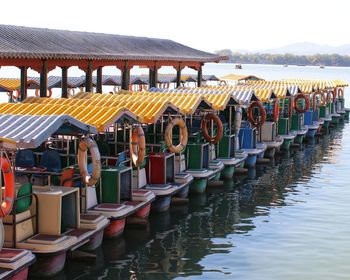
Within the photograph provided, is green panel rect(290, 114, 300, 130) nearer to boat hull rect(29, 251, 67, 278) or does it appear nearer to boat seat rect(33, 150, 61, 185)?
boat seat rect(33, 150, 61, 185)

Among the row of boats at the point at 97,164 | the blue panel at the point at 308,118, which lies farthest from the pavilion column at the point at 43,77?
the blue panel at the point at 308,118

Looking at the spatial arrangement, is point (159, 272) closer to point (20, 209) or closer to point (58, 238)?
point (58, 238)

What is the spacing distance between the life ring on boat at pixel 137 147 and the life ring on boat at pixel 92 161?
2.95 meters

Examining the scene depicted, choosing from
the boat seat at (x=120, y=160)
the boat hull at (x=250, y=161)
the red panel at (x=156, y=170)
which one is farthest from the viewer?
the boat hull at (x=250, y=161)

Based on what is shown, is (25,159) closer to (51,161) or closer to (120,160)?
(51,161)

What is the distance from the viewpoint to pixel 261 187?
79.0ft

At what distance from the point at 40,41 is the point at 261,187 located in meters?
10.5

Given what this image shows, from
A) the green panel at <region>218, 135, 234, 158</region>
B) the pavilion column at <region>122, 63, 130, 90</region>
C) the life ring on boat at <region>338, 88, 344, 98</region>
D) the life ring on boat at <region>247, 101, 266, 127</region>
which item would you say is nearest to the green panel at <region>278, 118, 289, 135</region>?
the life ring on boat at <region>247, 101, 266, 127</region>

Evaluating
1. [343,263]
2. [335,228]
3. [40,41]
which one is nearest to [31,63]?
[40,41]

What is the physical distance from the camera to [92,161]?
14.6 m

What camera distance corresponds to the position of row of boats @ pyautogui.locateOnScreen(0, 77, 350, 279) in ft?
41.6

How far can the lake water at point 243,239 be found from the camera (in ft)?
47.0

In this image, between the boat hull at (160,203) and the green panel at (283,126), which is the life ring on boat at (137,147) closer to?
the boat hull at (160,203)

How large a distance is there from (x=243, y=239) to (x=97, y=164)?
178 inches
